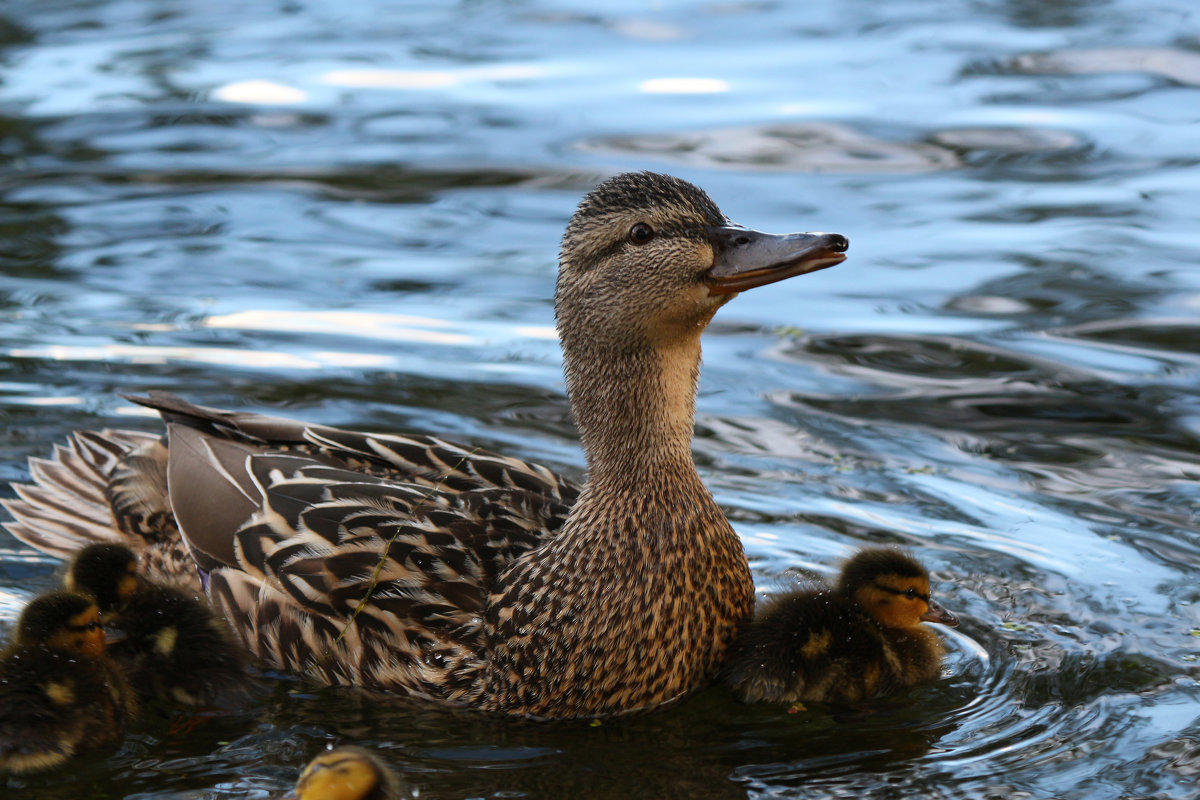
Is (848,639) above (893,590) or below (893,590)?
below

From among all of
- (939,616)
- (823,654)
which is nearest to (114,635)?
(823,654)

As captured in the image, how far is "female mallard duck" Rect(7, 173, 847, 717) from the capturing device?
205 inches

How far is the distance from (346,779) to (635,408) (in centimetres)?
164

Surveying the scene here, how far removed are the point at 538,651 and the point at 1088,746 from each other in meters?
1.66

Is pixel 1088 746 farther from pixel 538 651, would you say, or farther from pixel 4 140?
pixel 4 140

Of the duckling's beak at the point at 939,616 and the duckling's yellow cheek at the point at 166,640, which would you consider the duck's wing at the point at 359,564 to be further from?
the duckling's beak at the point at 939,616

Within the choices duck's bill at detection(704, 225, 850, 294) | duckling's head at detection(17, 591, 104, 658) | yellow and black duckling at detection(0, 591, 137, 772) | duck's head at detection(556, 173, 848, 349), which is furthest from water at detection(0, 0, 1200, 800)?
duck's bill at detection(704, 225, 850, 294)

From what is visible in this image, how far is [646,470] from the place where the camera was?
5.41m

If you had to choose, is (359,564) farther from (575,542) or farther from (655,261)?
(655,261)

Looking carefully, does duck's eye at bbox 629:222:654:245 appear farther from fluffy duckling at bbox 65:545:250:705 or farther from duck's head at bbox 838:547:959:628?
fluffy duckling at bbox 65:545:250:705

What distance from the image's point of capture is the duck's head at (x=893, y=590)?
5473 millimetres

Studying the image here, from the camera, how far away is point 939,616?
18.1ft

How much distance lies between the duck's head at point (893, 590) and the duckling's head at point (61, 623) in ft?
7.81

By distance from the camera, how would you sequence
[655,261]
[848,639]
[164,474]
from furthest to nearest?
[164,474]
[848,639]
[655,261]
